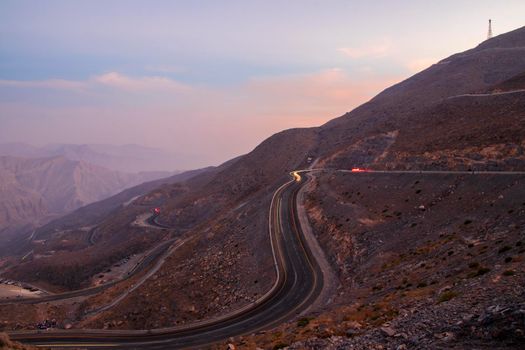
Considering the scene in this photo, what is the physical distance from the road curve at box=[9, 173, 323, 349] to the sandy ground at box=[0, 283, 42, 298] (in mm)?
43098

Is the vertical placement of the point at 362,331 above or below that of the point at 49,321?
above

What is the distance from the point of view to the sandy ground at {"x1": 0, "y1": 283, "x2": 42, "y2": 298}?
9369 centimetres

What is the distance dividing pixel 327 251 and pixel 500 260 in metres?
30.4

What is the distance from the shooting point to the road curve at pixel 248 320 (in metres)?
41.8

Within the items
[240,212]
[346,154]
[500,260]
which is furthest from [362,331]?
[346,154]

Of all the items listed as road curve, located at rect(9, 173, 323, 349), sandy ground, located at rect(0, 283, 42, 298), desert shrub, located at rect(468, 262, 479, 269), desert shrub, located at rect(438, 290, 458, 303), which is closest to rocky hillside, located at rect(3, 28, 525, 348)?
desert shrub, located at rect(438, 290, 458, 303)

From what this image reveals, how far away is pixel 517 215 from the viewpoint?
36.4 metres

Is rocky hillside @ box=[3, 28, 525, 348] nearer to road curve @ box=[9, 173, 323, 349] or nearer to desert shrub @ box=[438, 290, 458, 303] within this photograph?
desert shrub @ box=[438, 290, 458, 303]

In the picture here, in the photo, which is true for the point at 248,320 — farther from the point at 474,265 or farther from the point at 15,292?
the point at 15,292

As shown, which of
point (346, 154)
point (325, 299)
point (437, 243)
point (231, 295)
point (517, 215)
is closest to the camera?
point (517, 215)

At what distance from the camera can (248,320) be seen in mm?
42656

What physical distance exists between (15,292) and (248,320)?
8552 centimetres

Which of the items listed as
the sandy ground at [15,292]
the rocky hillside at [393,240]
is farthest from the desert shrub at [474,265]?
the sandy ground at [15,292]

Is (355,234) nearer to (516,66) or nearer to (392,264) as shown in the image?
(392,264)
